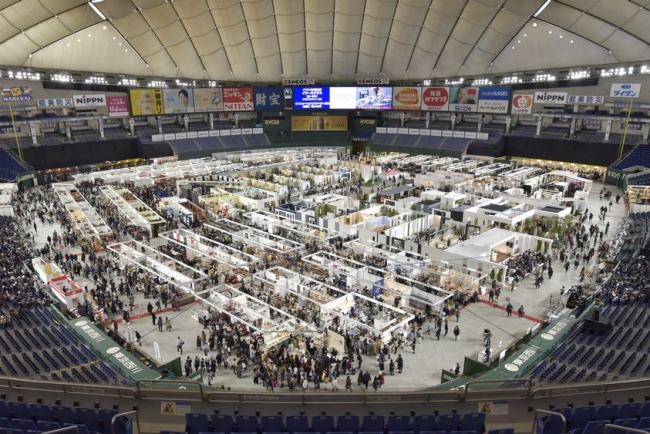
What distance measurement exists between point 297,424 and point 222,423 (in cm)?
138

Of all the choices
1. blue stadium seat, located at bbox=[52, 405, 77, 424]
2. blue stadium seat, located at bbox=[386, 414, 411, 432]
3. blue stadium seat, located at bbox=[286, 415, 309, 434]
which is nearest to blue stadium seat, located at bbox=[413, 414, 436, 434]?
blue stadium seat, located at bbox=[386, 414, 411, 432]

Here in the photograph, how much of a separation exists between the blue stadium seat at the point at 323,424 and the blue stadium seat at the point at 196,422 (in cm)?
197

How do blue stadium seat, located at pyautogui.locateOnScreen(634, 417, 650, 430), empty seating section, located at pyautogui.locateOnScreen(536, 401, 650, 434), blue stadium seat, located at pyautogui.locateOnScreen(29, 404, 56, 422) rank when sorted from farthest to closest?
1. blue stadium seat, located at pyautogui.locateOnScreen(29, 404, 56, 422)
2. empty seating section, located at pyautogui.locateOnScreen(536, 401, 650, 434)
3. blue stadium seat, located at pyautogui.locateOnScreen(634, 417, 650, 430)

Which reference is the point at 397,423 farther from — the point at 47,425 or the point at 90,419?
the point at 47,425

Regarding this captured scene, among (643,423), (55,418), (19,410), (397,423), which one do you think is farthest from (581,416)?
(19,410)

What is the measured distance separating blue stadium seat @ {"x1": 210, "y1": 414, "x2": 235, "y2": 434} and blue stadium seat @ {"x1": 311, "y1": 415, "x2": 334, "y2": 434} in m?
1.52

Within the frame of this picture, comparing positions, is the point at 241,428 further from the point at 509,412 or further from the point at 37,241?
the point at 37,241

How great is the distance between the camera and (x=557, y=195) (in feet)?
125

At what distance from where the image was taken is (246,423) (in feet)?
26.4

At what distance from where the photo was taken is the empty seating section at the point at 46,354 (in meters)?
14.2

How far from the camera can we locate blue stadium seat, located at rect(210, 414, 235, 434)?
26.3 ft

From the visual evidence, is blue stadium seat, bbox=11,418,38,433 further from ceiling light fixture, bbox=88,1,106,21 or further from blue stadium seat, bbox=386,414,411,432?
ceiling light fixture, bbox=88,1,106,21

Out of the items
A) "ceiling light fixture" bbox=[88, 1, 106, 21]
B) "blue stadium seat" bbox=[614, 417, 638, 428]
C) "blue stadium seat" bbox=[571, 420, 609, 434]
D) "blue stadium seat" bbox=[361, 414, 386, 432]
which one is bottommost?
"blue stadium seat" bbox=[361, 414, 386, 432]

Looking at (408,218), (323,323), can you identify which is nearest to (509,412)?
(323,323)
